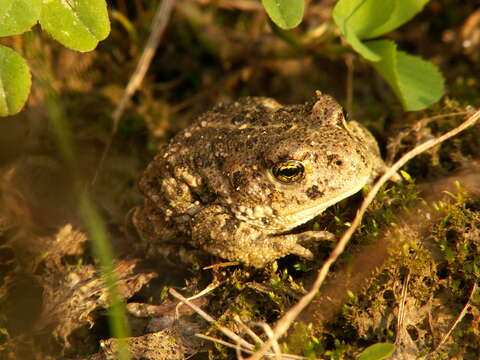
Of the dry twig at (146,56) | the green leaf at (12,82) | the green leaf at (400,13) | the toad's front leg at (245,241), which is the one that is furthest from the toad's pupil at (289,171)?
the dry twig at (146,56)

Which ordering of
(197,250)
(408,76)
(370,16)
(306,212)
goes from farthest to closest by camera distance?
(408,76), (370,16), (197,250), (306,212)

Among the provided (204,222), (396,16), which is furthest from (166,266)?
(396,16)

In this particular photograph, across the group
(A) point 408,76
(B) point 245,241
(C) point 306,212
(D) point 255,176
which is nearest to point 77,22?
(D) point 255,176

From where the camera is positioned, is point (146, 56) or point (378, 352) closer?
point (378, 352)

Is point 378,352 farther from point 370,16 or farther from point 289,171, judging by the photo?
point 370,16

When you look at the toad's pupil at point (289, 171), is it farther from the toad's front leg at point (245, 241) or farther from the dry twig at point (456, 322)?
the dry twig at point (456, 322)

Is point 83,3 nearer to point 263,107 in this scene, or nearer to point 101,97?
point 263,107
